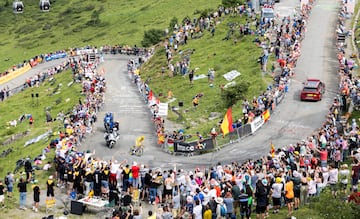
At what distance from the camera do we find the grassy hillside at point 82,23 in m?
115

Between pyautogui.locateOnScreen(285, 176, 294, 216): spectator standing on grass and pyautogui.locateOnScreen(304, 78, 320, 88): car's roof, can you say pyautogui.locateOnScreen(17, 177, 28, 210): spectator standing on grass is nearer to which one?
pyautogui.locateOnScreen(285, 176, 294, 216): spectator standing on grass

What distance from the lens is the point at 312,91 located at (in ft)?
177

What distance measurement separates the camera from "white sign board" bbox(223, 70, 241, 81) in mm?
64188

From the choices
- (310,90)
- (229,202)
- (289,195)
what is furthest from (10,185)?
(310,90)

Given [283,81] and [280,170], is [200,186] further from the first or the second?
[283,81]

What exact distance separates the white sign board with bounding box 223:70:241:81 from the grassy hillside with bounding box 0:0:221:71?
41.7m

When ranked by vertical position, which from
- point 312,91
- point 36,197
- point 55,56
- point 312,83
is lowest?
point 55,56

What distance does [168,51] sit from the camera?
257 feet

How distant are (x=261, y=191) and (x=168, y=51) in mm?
50568

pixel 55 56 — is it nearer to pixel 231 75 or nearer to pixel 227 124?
pixel 231 75

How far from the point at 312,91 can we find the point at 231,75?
12462mm

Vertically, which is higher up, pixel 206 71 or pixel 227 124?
pixel 227 124

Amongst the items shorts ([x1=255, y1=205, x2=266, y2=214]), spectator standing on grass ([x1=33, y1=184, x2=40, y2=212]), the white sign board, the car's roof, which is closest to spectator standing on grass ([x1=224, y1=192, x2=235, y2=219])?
shorts ([x1=255, y1=205, x2=266, y2=214])

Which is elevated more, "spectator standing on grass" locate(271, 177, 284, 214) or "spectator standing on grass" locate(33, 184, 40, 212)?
"spectator standing on grass" locate(271, 177, 284, 214)
